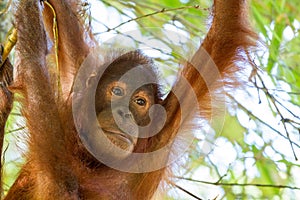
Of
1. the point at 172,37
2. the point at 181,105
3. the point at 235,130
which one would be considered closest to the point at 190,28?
the point at 172,37

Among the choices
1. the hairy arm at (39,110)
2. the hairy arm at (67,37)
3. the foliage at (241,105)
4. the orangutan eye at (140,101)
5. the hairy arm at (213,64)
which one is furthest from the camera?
the foliage at (241,105)

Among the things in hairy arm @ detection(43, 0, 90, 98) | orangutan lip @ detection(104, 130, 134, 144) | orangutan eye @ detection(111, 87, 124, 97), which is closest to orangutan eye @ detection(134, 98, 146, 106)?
orangutan eye @ detection(111, 87, 124, 97)

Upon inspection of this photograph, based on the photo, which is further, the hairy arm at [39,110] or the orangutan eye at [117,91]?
the orangutan eye at [117,91]

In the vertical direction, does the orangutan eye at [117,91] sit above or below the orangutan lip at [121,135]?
above

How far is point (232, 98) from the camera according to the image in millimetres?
2904

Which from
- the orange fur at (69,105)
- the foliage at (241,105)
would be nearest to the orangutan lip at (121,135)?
the orange fur at (69,105)

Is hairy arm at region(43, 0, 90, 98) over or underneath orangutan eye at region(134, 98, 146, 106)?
over

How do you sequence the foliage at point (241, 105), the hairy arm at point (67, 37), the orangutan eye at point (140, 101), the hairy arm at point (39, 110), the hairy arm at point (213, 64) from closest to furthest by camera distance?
the hairy arm at point (39, 110) < the hairy arm at point (213, 64) < the orangutan eye at point (140, 101) < the hairy arm at point (67, 37) < the foliage at point (241, 105)

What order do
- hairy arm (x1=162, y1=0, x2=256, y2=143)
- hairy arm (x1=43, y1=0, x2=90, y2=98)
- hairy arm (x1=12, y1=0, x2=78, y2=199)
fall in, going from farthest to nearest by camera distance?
hairy arm (x1=43, y1=0, x2=90, y2=98), hairy arm (x1=162, y1=0, x2=256, y2=143), hairy arm (x1=12, y1=0, x2=78, y2=199)

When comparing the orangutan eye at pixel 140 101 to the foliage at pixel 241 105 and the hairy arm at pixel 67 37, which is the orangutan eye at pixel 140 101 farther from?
the hairy arm at pixel 67 37

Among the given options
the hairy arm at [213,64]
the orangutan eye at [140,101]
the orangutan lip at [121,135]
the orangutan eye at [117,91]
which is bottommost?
the orangutan lip at [121,135]

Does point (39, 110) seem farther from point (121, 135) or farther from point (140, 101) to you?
point (140, 101)

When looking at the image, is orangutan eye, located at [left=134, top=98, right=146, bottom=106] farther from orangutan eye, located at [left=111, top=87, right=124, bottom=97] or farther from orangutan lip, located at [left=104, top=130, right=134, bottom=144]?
orangutan lip, located at [left=104, top=130, right=134, bottom=144]

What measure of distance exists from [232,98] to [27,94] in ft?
3.19
